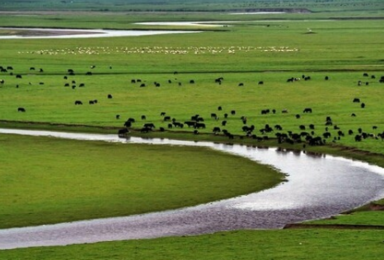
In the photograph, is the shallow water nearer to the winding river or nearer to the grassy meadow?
the grassy meadow

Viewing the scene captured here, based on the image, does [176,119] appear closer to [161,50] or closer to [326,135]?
[326,135]

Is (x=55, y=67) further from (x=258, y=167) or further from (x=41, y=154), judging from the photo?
(x=258, y=167)

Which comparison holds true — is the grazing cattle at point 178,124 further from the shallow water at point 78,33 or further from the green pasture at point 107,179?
the shallow water at point 78,33

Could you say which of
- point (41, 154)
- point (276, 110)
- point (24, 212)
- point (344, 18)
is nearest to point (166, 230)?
point (24, 212)

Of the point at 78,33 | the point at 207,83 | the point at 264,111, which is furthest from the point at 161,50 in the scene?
the point at 264,111

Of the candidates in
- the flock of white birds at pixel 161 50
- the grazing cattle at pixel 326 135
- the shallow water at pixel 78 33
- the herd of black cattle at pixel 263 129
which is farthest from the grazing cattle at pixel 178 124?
the shallow water at pixel 78 33

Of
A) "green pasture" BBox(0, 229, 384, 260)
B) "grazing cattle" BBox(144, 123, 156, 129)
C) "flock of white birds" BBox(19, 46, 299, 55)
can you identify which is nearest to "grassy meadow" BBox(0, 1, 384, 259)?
"green pasture" BBox(0, 229, 384, 260)
